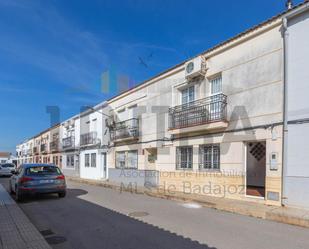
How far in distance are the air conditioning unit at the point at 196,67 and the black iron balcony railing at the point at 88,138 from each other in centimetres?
1298

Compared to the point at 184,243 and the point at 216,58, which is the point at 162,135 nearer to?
the point at 216,58

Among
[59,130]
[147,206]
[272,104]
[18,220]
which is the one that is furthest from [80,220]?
[59,130]

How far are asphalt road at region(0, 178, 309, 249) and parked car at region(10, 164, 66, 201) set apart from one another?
4.07ft

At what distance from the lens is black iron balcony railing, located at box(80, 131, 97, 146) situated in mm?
23608

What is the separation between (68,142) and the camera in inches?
1187

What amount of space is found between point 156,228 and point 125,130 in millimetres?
11965

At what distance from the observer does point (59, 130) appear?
3528 cm

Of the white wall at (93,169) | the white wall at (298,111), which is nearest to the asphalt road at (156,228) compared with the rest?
the white wall at (298,111)

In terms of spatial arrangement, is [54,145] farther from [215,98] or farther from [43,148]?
[215,98]

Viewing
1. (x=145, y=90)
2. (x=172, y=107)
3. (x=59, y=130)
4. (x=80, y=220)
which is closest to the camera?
(x=80, y=220)

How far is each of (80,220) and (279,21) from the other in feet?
28.3

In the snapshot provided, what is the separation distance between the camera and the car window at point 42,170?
11.5m

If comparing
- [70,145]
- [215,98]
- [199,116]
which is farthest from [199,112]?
[70,145]

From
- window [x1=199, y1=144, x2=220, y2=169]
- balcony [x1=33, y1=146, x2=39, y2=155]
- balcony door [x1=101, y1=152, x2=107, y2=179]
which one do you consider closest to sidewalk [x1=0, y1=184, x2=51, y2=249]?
window [x1=199, y1=144, x2=220, y2=169]
